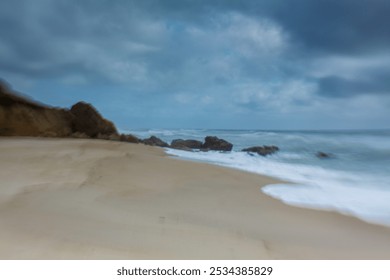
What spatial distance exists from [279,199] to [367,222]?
78 cm

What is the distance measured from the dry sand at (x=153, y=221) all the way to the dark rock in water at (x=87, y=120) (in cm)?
489

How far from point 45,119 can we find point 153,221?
6691 mm

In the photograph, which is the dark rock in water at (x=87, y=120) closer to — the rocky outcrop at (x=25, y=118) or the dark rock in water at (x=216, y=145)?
the rocky outcrop at (x=25, y=118)

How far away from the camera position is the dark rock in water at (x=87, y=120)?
825 cm

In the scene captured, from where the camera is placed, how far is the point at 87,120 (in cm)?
827

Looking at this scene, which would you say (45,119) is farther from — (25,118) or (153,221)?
(153,221)

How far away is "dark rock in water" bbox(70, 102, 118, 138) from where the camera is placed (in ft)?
27.1

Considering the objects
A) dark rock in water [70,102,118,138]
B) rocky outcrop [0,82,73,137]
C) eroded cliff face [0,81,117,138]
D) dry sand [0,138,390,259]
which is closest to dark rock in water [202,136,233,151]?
eroded cliff face [0,81,117,138]

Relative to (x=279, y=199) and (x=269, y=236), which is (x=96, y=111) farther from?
(x=269, y=236)

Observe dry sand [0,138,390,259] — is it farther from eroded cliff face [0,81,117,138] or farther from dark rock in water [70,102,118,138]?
dark rock in water [70,102,118,138]

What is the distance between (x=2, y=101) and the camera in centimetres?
687

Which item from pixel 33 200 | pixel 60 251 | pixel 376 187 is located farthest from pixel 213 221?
pixel 376 187

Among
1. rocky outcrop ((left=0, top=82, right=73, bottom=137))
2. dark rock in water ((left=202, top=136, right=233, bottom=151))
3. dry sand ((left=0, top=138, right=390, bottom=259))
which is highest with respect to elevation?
rocky outcrop ((left=0, top=82, right=73, bottom=137))

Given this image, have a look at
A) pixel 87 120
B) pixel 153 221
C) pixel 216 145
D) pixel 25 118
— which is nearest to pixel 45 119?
pixel 25 118
